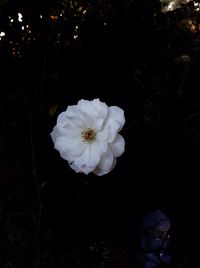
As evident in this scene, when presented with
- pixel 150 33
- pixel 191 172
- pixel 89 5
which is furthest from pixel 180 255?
pixel 89 5

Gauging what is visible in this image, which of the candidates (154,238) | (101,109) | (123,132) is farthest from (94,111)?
(154,238)

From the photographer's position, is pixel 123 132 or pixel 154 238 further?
pixel 154 238

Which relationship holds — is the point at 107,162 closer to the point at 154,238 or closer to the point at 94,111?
the point at 94,111

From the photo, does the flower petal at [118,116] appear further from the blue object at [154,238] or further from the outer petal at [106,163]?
the blue object at [154,238]

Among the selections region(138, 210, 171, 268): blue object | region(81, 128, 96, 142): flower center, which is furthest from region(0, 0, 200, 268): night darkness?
region(81, 128, 96, 142): flower center

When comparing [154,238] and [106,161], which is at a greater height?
[106,161]

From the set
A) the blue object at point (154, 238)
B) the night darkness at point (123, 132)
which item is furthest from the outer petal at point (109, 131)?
the blue object at point (154, 238)
